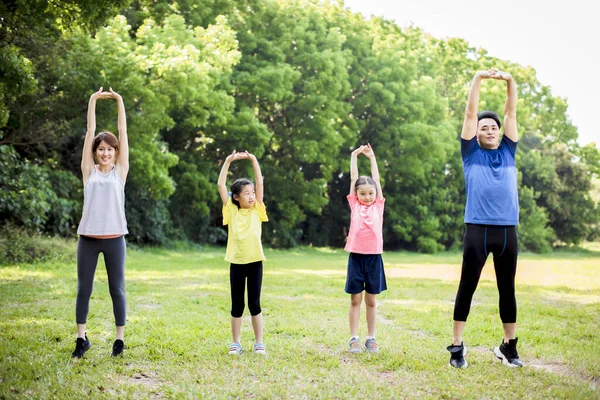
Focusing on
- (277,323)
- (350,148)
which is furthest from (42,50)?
(350,148)

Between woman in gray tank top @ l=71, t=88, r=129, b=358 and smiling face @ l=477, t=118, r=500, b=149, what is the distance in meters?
3.35

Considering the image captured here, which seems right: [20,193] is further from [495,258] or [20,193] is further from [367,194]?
[495,258]

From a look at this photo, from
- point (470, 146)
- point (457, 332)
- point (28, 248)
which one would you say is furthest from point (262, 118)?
point (457, 332)

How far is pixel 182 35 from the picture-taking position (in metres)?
20.8

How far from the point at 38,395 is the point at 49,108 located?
15.1 m

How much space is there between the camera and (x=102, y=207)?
219 inches

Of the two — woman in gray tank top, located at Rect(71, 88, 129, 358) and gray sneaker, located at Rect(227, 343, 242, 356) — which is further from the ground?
woman in gray tank top, located at Rect(71, 88, 129, 358)

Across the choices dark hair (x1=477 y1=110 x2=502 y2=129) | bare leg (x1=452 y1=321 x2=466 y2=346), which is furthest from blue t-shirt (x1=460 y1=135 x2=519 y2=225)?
bare leg (x1=452 y1=321 x2=466 y2=346)

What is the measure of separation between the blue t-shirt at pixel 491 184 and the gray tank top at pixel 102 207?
3196 millimetres

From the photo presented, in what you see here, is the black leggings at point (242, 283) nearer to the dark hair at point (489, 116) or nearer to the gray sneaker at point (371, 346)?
the gray sneaker at point (371, 346)

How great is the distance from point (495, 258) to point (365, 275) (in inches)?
52.2

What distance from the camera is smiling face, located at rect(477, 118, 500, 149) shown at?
5.66 metres

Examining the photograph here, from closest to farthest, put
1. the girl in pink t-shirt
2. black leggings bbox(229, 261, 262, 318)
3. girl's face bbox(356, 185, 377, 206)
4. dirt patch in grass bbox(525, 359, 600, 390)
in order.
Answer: dirt patch in grass bbox(525, 359, 600, 390) → black leggings bbox(229, 261, 262, 318) → the girl in pink t-shirt → girl's face bbox(356, 185, 377, 206)

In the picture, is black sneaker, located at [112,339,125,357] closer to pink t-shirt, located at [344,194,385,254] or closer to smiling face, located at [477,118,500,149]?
pink t-shirt, located at [344,194,385,254]
